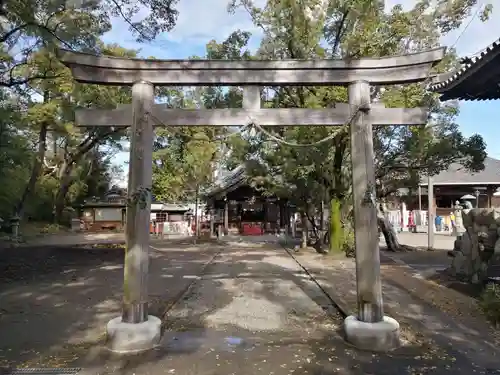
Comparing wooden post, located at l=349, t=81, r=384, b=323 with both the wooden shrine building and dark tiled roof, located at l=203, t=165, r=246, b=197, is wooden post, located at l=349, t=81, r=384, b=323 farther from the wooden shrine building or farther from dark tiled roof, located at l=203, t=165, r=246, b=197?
the wooden shrine building

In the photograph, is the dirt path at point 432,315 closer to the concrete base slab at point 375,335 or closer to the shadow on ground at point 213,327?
the shadow on ground at point 213,327

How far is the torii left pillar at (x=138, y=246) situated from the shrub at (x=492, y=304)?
5343 millimetres

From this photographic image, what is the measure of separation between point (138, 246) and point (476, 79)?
653 centimetres

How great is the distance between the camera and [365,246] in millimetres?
5699

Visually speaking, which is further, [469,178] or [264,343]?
[469,178]

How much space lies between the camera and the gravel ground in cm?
472

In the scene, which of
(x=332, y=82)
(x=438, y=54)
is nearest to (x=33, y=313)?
(x=332, y=82)

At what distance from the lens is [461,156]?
1479 centimetres

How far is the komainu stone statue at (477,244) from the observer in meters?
9.14

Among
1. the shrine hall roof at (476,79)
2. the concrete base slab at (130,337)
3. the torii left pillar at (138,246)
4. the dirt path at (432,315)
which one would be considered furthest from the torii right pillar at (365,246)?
the torii left pillar at (138,246)

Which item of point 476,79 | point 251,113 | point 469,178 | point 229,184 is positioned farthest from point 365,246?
point 469,178

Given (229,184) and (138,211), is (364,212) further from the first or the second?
(229,184)

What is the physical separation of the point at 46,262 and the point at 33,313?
7.46 metres

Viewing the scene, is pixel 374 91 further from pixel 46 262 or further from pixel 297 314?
pixel 46 262
